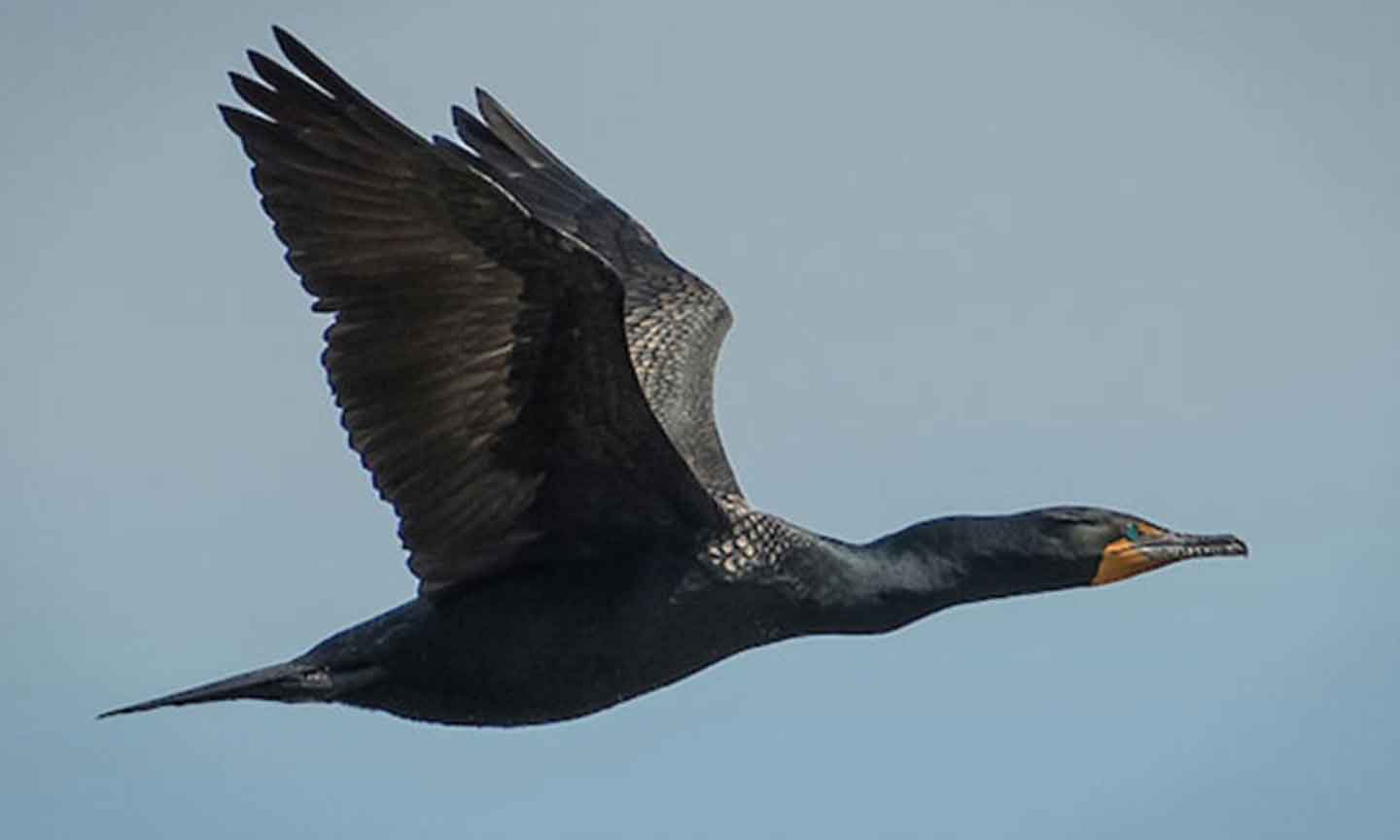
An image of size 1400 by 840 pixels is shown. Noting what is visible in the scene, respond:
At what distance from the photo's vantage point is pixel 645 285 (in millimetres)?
12828

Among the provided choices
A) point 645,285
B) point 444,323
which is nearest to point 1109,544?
point 444,323

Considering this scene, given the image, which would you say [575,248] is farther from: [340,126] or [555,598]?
[555,598]

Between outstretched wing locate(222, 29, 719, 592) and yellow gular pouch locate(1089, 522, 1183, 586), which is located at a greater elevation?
outstretched wing locate(222, 29, 719, 592)

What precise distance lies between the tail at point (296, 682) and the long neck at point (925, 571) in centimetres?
160

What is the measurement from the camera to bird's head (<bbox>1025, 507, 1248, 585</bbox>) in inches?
397

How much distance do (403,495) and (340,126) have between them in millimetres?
1312

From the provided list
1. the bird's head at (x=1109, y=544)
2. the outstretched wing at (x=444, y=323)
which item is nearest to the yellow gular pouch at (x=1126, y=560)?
→ the bird's head at (x=1109, y=544)

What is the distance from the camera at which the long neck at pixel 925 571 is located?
9930mm

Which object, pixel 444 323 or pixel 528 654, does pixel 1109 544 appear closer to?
pixel 528 654

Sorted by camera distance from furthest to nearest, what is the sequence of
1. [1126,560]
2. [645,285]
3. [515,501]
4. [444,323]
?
[645,285], [1126,560], [515,501], [444,323]

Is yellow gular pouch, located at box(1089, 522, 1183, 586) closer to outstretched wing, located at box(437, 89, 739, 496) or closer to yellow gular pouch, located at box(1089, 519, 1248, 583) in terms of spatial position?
yellow gular pouch, located at box(1089, 519, 1248, 583)

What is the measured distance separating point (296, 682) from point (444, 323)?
4.71 feet

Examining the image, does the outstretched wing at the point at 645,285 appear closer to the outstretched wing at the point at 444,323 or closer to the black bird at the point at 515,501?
the black bird at the point at 515,501

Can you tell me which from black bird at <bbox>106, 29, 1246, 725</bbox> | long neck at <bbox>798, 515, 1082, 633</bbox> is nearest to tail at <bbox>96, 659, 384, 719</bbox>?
black bird at <bbox>106, 29, 1246, 725</bbox>
